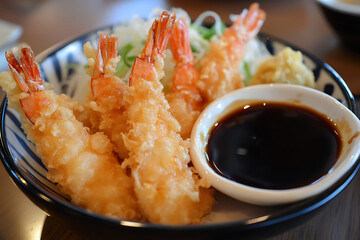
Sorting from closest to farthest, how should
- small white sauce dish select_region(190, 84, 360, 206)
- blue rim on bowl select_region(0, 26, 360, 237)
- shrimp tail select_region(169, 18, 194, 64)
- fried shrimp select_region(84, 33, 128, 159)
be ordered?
blue rim on bowl select_region(0, 26, 360, 237) → small white sauce dish select_region(190, 84, 360, 206) → fried shrimp select_region(84, 33, 128, 159) → shrimp tail select_region(169, 18, 194, 64)

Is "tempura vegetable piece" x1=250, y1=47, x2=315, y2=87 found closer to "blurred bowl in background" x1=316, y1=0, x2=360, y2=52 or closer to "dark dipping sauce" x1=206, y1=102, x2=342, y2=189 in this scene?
"dark dipping sauce" x1=206, y1=102, x2=342, y2=189

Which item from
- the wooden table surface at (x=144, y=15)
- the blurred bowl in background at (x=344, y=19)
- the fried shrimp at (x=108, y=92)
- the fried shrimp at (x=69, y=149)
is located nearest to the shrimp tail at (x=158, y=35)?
the fried shrimp at (x=108, y=92)

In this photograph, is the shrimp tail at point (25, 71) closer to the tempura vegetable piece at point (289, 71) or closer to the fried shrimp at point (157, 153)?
the fried shrimp at point (157, 153)

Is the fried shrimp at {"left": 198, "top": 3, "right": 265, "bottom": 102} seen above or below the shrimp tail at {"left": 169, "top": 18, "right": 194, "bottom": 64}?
below

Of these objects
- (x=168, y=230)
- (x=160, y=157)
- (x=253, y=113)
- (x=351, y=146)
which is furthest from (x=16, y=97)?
(x=351, y=146)

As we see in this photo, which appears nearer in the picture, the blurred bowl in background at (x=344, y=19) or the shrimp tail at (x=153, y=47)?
the shrimp tail at (x=153, y=47)

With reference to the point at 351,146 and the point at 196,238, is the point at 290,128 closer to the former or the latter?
the point at 351,146

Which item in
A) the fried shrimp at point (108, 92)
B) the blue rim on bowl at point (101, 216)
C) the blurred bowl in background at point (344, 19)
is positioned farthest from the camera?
the blurred bowl in background at point (344, 19)

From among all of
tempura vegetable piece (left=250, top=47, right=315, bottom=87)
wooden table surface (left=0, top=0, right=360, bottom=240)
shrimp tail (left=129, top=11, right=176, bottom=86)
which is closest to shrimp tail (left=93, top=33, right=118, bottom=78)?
shrimp tail (left=129, top=11, right=176, bottom=86)
